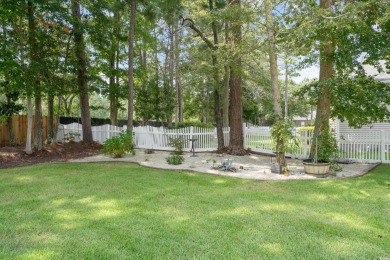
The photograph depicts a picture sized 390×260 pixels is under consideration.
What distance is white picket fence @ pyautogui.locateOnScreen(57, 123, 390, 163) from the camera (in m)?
7.94

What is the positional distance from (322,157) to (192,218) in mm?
4368

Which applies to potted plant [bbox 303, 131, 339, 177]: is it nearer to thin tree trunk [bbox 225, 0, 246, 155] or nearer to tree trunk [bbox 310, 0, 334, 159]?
tree trunk [bbox 310, 0, 334, 159]

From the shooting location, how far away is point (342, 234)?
2.94 metres

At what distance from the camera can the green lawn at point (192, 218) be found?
258 centimetres

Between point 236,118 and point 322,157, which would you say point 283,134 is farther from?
point 236,118

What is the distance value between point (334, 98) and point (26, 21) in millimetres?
10702

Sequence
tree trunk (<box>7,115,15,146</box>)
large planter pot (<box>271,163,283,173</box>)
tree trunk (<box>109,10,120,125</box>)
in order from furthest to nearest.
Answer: tree trunk (<box>109,10,120,125</box>) < tree trunk (<box>7,115,15,146</box>) < large planter pot (<box>271,163,283,173</box>)

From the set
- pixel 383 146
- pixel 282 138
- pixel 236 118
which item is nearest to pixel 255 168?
pixel 282 138

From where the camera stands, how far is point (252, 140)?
10.4 meters

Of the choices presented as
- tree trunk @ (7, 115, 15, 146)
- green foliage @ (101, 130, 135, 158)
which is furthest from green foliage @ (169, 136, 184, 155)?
tree trunk @ (7, 115, 15, 146)

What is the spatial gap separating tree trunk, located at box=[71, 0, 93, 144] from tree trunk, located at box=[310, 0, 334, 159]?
8.19 meters

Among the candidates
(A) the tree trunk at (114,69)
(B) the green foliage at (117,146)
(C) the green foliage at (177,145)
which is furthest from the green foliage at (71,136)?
(C) the green foliage at (177,145)

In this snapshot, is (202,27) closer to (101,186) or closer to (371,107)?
(371,107)

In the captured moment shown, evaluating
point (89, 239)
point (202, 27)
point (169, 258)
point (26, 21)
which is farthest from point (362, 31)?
point (26, 21)
